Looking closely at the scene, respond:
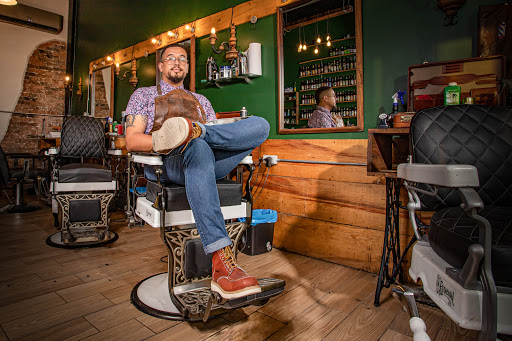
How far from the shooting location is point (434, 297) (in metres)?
0.92

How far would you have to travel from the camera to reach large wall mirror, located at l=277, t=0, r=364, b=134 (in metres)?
2.38

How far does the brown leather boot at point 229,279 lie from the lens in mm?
1251

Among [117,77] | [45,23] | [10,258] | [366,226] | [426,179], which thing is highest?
[45,23]

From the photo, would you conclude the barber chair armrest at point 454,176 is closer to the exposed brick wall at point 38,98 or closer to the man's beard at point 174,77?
the man's beard at point 174,77

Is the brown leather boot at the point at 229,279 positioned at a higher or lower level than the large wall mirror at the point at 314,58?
lower

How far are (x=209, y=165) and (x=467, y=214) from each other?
0.98 metres

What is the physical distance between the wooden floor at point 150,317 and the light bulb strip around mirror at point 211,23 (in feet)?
7.39

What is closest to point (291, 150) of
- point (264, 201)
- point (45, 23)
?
point (264, 201)

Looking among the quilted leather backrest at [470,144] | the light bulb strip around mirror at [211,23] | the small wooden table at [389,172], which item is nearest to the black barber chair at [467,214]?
the quilted leather backrest at [470,144]

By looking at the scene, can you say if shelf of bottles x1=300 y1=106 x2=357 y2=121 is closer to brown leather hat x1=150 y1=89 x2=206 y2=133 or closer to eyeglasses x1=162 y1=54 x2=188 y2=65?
brown leather hat x1=150 y1=89 x2=206 y2=133

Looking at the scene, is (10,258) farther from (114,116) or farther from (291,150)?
(114,116)

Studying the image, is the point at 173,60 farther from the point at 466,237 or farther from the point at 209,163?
the point at 466,237

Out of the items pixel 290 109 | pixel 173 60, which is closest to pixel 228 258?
pixel 173 60

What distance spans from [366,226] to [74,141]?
293 centimetres
